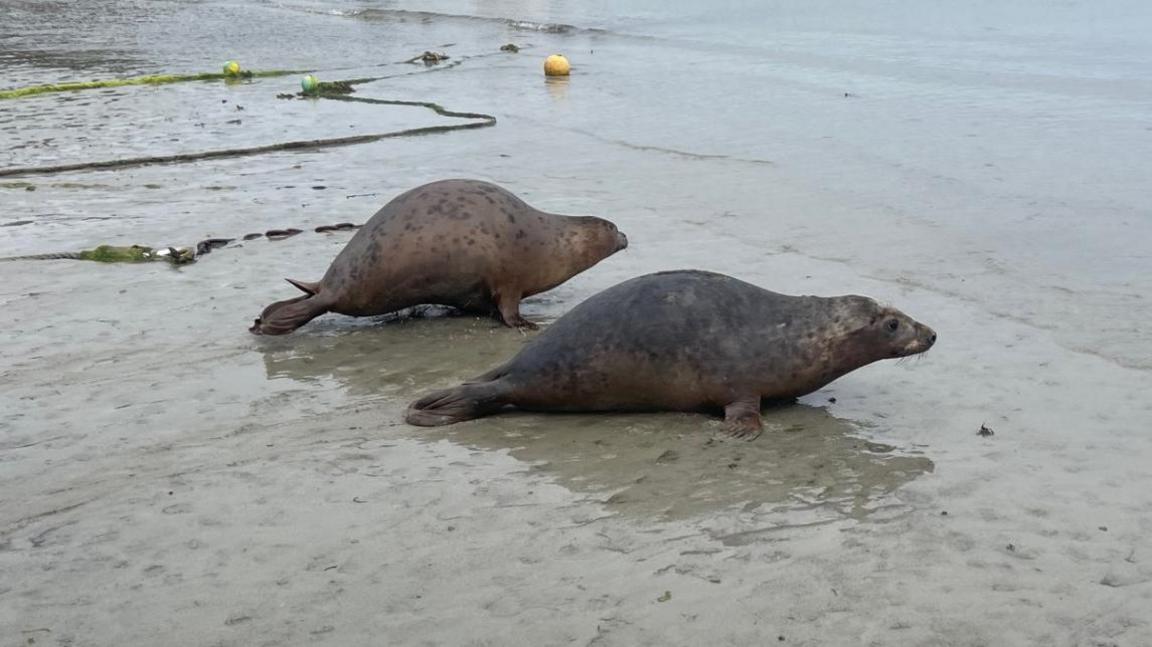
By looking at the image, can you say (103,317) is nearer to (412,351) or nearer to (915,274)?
(412,351)

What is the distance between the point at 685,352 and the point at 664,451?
1.92 feet

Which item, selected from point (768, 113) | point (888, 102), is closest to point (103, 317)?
point (768, 113)

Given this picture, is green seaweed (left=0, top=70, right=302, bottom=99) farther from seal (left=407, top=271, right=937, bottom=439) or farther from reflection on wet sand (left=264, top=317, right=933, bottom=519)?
seal (left=407, top=271, right=937, bottom=439)

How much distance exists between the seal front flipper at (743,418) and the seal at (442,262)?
1.50 m

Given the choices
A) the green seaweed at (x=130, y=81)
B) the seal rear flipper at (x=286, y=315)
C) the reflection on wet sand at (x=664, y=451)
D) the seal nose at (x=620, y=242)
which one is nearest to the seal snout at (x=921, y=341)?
the reflection on wet sand at (x=664, y=451)

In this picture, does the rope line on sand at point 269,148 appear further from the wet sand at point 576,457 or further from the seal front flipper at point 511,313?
the seal front flipper at point 511,313

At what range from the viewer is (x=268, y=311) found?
598 cm

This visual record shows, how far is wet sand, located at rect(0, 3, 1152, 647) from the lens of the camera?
11.1ft

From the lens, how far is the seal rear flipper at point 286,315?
19.5 feet

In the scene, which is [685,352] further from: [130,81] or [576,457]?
[130,81]

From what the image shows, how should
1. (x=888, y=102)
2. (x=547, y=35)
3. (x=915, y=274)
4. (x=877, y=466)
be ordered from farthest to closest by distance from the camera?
(x=547, y=35) → (x=888, y=102) → (x=915, y=274) → (x=877, y=466)

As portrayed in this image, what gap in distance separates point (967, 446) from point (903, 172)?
221 inches

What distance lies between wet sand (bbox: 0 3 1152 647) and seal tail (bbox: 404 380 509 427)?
3.4 inches

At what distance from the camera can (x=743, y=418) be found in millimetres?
4801
